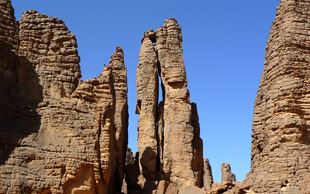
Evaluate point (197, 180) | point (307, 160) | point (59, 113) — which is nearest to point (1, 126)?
point (59, 113)

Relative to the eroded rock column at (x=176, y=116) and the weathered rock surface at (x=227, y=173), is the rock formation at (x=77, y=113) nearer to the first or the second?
the eroded rock column at (x=176, y=116)

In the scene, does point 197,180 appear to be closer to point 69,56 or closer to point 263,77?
point 263,77

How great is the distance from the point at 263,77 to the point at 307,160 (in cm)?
544

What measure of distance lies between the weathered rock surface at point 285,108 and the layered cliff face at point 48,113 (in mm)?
6460

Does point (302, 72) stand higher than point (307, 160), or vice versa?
point (302, 72)

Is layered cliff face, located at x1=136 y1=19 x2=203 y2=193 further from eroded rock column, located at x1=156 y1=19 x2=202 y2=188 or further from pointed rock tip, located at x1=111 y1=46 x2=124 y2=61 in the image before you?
pointed rock tip, located at x1=111 y1=46 x2=124 y2=61

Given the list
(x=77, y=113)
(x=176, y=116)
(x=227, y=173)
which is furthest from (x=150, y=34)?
(x=77, y=113)

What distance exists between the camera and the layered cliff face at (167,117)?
39500mm

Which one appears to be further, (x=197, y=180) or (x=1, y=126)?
(x=197, y=180)

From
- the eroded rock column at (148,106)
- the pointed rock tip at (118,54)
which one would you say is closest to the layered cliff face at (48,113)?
the eroded rock column at (148,106)

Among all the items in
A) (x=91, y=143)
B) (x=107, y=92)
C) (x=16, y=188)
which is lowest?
(x=16, y=188)

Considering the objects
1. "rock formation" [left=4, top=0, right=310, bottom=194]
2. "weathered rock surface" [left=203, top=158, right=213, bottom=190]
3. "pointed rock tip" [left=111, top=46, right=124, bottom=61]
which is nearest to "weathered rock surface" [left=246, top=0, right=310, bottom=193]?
"rock formation" [left=4, top=0, right=310, bottom=194]

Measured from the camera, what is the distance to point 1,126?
890 inches

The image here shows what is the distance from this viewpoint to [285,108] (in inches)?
979
